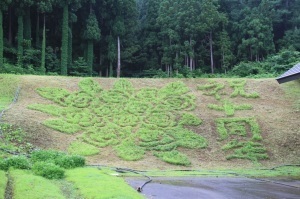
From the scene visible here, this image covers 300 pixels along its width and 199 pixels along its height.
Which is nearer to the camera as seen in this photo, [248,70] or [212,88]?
[212,88]

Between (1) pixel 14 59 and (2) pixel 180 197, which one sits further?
(1) pixel 14 59

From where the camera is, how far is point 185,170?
15711 millimetres

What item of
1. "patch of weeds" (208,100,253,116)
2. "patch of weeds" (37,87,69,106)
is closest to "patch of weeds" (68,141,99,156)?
"patch of weeds" (37,87,69,106)

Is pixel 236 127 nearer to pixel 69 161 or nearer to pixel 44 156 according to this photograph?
pixel 69 161

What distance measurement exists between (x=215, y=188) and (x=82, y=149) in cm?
764

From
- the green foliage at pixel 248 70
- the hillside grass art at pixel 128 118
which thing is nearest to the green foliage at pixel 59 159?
the hillside grass art at pixel 128 118

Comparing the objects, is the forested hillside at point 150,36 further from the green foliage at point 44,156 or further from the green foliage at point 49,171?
the green foliage at point 49,171

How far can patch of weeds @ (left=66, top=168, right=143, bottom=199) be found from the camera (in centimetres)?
823

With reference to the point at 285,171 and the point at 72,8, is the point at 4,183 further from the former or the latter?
the point at 72,8

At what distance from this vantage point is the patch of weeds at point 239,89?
77.9 feet

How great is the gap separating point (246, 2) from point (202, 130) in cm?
3294

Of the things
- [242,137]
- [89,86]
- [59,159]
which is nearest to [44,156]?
[59,159]

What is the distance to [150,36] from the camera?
150 ft

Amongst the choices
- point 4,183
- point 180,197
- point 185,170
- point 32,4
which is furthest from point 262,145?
point 32,4
